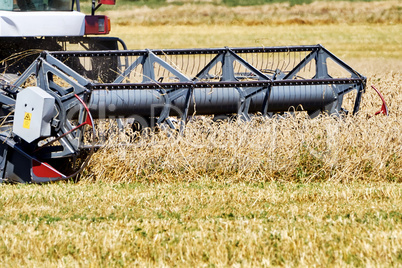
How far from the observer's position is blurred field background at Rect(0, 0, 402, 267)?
3.46 metres

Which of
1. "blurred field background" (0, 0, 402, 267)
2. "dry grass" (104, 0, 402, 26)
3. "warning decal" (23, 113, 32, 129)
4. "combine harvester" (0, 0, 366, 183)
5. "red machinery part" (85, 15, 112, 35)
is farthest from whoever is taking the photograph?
"dry grass" (104, 0, 402, 26)

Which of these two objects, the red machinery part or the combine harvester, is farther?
the red machinery part

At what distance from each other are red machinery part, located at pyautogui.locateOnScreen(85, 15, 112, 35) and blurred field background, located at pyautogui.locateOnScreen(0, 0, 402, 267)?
2215mm

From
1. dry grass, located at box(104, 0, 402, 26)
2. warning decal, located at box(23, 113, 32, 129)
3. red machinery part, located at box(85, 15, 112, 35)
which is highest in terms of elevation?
red machinery part, located at box(85, 15, 112, 35)

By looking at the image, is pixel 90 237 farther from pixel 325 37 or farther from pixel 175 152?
pixel 325 37

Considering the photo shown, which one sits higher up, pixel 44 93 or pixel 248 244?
pixel 44 93

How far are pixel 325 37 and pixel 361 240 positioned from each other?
2362cm

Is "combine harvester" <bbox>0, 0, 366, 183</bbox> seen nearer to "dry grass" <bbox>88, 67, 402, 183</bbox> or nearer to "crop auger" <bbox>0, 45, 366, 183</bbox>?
"crop auger" <bbox>0, 45, 366, 183</bbox>

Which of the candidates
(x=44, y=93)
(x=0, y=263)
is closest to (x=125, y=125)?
(x=44, y=93)

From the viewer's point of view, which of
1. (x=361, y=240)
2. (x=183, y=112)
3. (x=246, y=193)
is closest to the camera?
(x=361, y=240)

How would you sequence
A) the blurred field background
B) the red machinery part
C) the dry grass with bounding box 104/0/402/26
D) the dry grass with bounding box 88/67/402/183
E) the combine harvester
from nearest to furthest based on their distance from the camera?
the blurred field background → the combine harvester → the dry grass with bounding box 88/67/402/183 → the red machinery part → the dry grass with bounding box 104/0/402/26

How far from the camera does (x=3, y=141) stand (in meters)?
5.28

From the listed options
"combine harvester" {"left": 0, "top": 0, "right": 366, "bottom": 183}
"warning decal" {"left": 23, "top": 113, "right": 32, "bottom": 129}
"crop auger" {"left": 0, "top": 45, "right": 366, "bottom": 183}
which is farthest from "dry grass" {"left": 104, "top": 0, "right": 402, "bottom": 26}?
"warning decal" {"left": 23, "top": 113, "right": 32, "bottom": 129}

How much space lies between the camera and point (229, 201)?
4.68m
